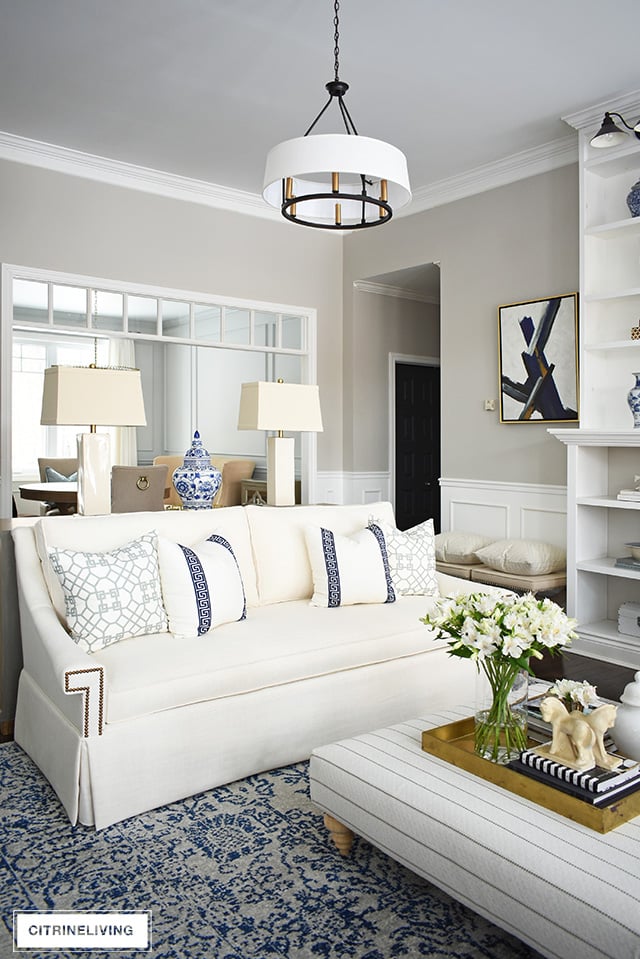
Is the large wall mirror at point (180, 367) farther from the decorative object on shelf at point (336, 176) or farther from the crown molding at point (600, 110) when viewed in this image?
the decorative object on shelf at point (336, 176)

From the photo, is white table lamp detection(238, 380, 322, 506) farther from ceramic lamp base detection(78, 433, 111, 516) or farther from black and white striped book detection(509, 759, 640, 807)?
black and white striped book detection(509, 759, 640, 807)

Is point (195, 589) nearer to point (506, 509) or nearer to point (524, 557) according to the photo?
point (524, 557)

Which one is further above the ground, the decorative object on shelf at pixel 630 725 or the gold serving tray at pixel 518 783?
the decorative object on shelf at pixel 630 725

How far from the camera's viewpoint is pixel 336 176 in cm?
269

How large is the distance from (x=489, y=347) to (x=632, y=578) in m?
1.94

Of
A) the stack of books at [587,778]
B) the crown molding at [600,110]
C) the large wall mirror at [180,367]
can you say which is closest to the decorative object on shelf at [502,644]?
the stack of books at [587,778]

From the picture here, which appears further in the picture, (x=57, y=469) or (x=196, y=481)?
(x=57, y=469)

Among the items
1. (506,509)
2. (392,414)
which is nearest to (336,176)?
(506,509)

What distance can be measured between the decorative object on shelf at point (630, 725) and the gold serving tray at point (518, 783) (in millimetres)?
191

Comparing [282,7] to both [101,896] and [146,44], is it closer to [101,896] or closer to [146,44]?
[146,44]

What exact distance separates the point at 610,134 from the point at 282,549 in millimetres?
2814

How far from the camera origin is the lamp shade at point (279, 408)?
12.7 ft

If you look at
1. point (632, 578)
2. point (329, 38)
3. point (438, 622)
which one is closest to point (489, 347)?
point (632, 578)

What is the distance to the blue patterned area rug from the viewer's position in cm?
182
